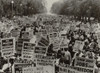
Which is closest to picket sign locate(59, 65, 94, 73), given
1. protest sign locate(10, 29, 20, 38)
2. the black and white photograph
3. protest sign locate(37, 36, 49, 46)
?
the black and white photograph

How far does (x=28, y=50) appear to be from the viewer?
11.4 ft

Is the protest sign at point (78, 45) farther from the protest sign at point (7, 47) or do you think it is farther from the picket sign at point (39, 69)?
the protest sign at point (7, 47)

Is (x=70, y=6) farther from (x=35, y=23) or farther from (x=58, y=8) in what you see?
(x=35, y=23)

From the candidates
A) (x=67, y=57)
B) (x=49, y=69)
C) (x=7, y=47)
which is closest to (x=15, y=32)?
(x=7, y=47)

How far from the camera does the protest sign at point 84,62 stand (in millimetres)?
3186

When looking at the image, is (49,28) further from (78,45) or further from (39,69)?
(39,69)

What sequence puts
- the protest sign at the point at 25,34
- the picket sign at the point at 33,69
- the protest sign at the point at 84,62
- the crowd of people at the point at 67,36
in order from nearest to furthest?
1. the protest sign at the point at 84,62
2. the crowd of people at the point at 67,36
3. the picket sign at the point at 33,69
4. the protest sign at the point at 25,34

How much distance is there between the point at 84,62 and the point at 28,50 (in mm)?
779

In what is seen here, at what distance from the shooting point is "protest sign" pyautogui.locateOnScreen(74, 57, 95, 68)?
3.19 metres

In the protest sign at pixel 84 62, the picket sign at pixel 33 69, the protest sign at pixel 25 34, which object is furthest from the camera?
the protest sign at pixel 25 34

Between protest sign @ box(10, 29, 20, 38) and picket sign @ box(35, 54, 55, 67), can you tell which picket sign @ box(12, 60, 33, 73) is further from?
protest sign @ box(10, 29, 20, 38)

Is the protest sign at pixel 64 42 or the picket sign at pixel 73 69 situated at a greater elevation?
the protest sign at pixel 64 42

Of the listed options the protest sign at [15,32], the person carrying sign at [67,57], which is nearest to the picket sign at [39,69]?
the person carrying sign at [67,57]

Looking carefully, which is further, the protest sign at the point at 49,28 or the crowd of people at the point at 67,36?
the protest sign at the point at 49,28
